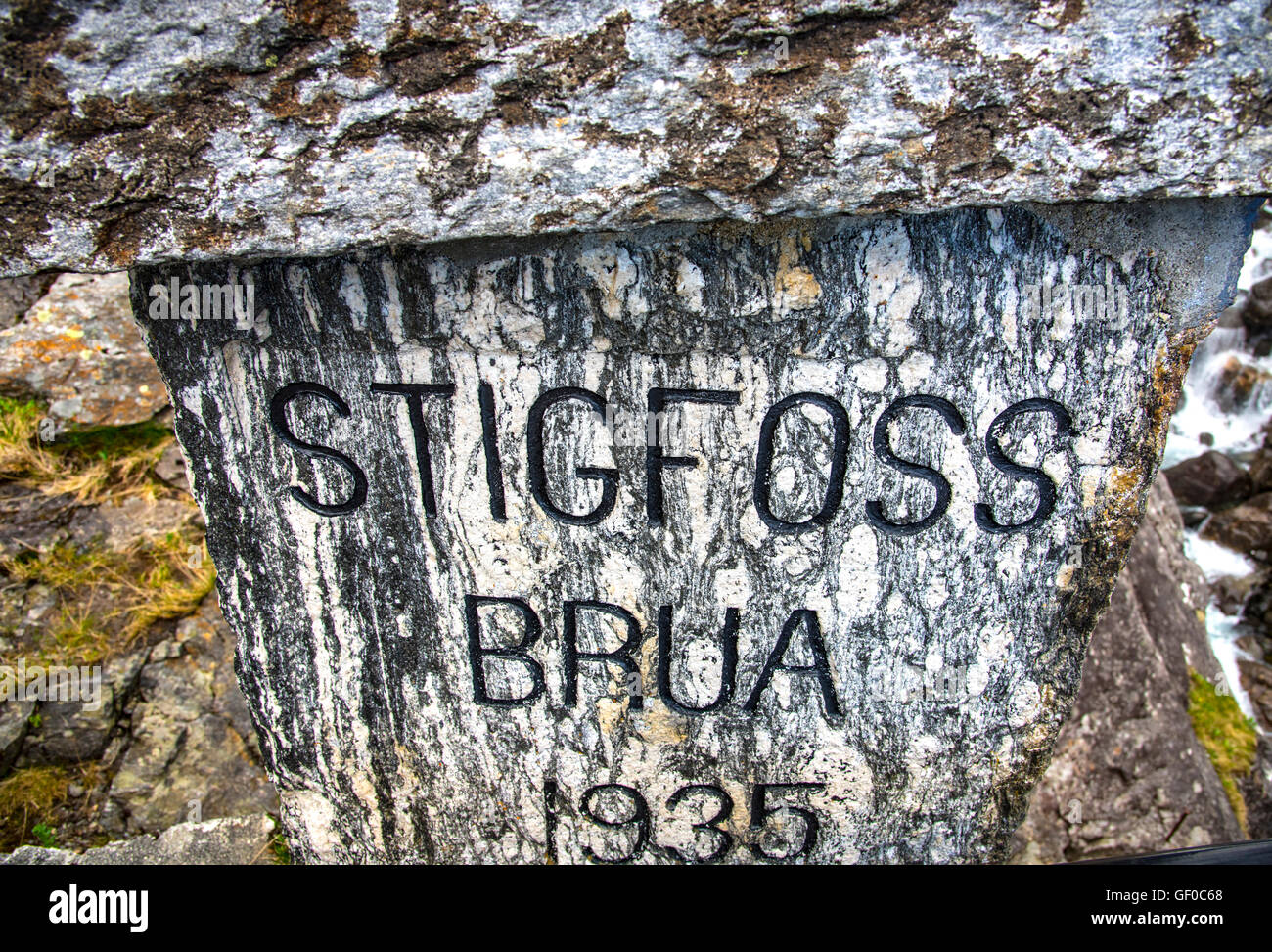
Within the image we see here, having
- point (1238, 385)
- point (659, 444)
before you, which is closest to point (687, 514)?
point (659, 444)

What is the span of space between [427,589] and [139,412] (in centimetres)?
195

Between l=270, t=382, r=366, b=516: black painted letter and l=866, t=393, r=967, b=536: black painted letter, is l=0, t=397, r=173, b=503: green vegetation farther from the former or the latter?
l=866, t=393, r=967, b=536: black painted letter

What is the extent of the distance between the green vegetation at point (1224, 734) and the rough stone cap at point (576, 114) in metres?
2.66

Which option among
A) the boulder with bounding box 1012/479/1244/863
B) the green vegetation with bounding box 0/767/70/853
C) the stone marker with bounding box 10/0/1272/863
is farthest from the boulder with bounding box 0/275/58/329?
the boulder with bounding box 1012/479/1244/863

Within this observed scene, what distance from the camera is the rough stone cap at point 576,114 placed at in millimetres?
1136

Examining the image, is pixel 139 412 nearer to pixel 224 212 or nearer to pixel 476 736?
pixel 476 736

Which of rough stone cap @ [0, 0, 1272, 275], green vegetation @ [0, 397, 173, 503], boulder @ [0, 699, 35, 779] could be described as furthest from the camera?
green vegetation @ [0, 397, 173, 503]

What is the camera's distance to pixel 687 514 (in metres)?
1.87

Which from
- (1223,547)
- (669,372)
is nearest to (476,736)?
(669,372)

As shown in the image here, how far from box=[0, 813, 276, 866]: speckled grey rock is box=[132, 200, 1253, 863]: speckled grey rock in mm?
311

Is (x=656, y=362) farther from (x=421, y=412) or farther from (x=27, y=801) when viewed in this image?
(x=27, y=801)

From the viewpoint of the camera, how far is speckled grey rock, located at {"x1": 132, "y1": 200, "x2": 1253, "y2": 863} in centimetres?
161

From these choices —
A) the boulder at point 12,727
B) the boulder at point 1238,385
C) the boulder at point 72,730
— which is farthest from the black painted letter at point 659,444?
the boulder at point 1238,385

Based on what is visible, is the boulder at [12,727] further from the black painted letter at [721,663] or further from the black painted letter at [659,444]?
the black painted letter at [659,444]
